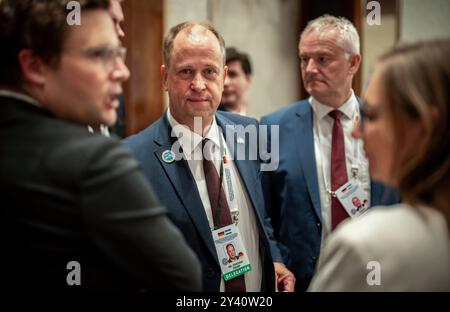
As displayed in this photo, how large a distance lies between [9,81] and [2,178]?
0.28 m

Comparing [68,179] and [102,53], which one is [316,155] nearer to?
[102,53]

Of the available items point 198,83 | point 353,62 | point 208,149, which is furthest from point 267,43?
point 208,149

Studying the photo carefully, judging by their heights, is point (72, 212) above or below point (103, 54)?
below

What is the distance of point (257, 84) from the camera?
19.3ft

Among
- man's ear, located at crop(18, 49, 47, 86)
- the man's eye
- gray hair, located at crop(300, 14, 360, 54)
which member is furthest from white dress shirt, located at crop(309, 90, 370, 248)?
man's ear, located at crop(18, 49, 47, 86)

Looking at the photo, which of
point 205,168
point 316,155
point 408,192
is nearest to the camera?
point 408,192

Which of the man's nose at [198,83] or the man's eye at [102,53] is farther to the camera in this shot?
the man's nose at [198,83]

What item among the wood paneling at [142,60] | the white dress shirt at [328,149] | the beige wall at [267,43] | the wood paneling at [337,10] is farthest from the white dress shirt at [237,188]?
the wood paneling at [337,10]

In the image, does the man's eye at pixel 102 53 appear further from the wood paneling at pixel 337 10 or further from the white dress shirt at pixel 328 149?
the wood paneling at pixel 337 10

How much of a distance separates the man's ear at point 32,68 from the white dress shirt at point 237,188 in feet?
3.24

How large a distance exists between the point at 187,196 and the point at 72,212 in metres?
0.98

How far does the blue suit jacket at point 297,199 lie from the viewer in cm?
253

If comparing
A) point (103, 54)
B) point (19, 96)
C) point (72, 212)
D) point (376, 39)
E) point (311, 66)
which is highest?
point (376, 39)

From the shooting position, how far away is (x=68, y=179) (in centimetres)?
111
